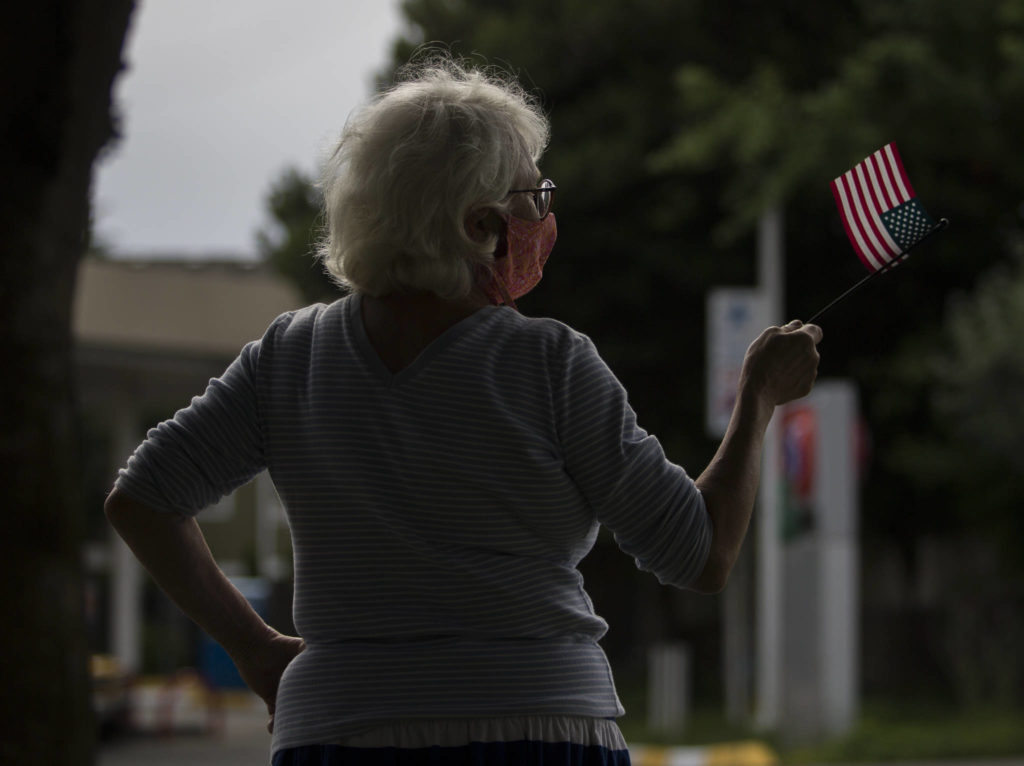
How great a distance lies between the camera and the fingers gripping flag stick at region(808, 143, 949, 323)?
2.29m

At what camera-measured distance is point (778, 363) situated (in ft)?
6.91

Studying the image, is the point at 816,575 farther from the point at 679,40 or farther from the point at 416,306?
the point at 416,306

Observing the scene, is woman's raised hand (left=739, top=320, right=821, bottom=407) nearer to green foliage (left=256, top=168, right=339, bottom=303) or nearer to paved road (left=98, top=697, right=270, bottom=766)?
paved road (left=98, top=697, right=270, bottom=766)

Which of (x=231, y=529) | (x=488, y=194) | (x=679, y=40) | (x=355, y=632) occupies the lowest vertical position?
(x=355, y=632)

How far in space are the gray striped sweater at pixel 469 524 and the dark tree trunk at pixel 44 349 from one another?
2.48m

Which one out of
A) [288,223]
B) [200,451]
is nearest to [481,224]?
[200,451]

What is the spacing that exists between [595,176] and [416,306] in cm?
1979

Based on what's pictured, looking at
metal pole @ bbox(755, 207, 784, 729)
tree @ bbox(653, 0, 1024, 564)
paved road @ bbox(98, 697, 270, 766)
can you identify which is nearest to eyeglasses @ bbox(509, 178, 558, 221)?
tree @ bbox(653, 0, 1024, 564)

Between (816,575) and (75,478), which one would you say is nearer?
(75,478)

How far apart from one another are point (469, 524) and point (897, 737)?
12302 mm

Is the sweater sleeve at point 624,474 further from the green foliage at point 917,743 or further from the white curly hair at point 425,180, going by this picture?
the green foliage at point 917,743

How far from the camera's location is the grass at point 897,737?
1292 cm

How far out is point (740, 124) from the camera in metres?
16.9

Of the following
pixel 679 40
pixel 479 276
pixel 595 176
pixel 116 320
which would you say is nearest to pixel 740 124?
pixel 595 176
